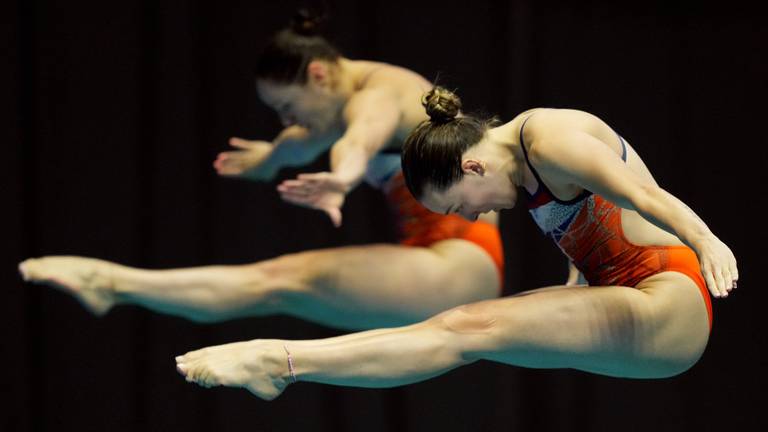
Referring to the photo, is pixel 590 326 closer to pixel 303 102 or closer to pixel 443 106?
pixel 443 106

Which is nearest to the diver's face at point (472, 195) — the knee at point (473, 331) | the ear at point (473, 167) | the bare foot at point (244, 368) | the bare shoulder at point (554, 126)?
the ear at point (473, 167)

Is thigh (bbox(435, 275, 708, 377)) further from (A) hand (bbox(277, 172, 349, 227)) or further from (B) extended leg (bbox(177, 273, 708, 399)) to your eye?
(A) hand (bbox(277, 172, 349, 227))

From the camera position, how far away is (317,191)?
98.6 inches

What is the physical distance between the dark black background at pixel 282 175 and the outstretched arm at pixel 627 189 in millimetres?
1723

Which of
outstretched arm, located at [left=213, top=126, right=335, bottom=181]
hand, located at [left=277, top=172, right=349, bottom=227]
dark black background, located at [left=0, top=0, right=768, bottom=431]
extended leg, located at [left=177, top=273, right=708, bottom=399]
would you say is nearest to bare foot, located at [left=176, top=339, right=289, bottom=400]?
extended leg, located at [left=177, top=273, right=708, bottom=399]

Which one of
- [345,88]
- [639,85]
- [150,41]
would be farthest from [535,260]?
[150,41]

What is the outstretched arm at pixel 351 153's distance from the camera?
98.0 inches

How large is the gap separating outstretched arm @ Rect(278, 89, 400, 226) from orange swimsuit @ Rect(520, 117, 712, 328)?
0.49 m

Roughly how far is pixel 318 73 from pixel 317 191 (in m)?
0.56

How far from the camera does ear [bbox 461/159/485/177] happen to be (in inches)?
85.2

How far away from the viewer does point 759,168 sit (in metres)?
3.90

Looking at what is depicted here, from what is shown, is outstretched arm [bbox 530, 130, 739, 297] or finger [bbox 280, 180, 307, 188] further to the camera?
finger [bbox 280, 180, 307, 188]

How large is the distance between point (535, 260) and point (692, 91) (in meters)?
0.86

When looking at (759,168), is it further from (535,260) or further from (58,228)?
(58,228)
